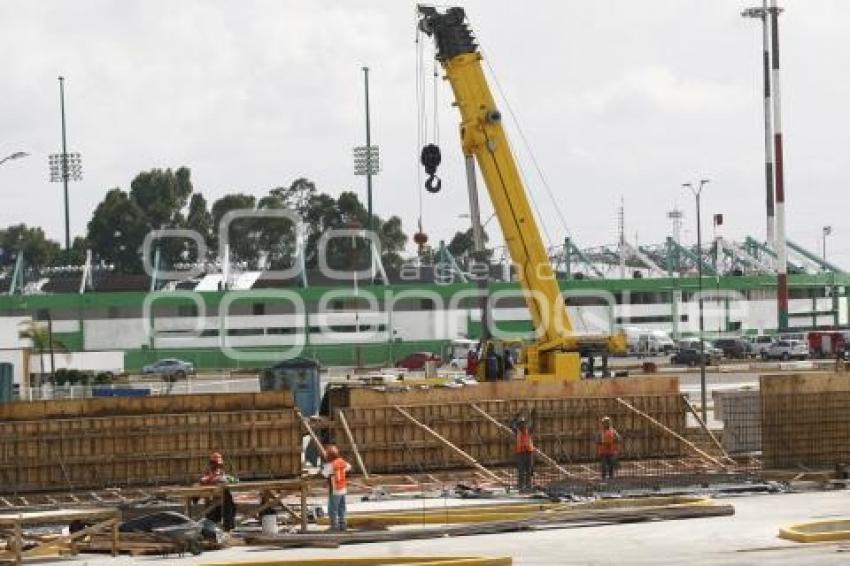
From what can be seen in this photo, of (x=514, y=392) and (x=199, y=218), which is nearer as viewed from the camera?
(x=514, y=392)

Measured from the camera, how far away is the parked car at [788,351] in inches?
4173

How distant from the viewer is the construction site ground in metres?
26.7

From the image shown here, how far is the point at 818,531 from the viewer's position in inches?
1156

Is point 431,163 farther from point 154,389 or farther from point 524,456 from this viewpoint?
point 154,389

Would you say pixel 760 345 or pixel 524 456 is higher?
pixel 760 345

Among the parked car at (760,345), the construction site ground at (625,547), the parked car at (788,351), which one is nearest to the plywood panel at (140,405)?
the construction site ground at (625,547)

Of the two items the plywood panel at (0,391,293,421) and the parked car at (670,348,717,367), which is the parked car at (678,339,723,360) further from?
the plywood panel at (0,391,293,421)

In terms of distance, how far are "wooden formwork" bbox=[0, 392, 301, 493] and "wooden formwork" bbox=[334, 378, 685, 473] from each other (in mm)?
1849

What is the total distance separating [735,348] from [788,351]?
7404mm

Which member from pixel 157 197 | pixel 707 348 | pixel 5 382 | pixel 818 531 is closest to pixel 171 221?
pixel 157 197

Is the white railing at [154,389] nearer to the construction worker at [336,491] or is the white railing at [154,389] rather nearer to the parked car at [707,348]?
the construction worker at [336,491]

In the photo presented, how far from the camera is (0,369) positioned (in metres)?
59.5

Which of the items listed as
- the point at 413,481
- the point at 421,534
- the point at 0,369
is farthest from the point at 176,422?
the point at 0,369

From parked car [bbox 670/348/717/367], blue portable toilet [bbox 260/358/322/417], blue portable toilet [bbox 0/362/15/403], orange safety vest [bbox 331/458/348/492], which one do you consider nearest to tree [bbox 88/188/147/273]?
parked car [bbox 670/348/717/367]
